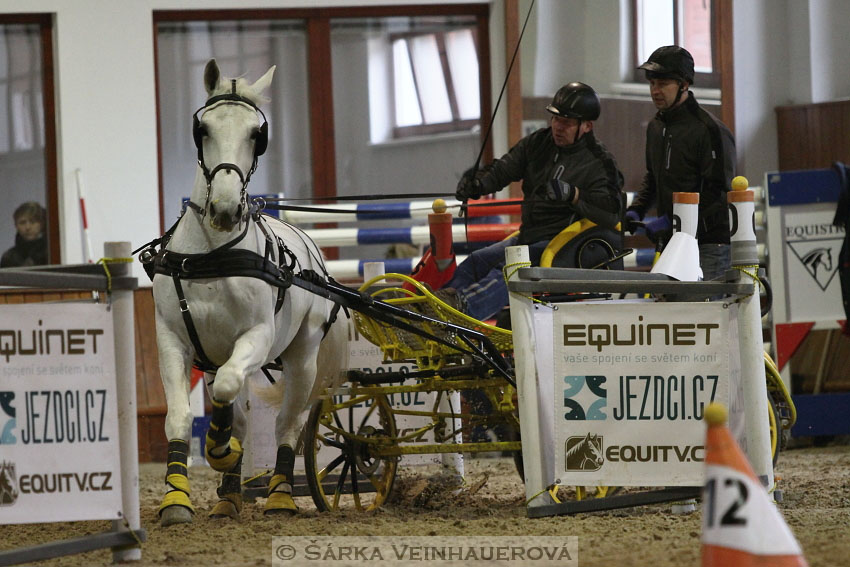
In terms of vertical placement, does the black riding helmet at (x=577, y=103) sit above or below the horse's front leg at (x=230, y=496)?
above

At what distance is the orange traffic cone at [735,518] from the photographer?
291 cm

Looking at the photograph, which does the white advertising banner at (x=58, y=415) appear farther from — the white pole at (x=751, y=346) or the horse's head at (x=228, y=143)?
the white pole at (x=751, y=346)

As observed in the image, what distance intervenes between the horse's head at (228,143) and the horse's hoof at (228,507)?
4.32 ft

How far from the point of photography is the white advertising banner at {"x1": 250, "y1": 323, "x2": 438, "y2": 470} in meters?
6.44

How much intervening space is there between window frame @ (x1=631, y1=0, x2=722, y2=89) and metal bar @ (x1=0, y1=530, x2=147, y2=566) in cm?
795

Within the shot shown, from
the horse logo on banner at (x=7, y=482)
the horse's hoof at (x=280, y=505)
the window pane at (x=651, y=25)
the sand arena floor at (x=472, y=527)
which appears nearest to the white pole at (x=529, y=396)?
the sand arena floor at (x=472, y=527)

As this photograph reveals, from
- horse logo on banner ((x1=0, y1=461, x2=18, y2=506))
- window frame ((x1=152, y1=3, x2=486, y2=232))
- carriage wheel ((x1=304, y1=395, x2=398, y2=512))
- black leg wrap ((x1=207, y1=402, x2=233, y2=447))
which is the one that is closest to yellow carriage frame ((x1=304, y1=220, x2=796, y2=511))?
carriage wheel ((x1=304, y1=395, x2=398, y2=512))

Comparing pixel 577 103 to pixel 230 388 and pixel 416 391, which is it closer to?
pixel 416 391

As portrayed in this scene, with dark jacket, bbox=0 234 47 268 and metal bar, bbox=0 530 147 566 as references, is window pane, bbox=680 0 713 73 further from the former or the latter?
metal bar, bbox=0 530 147 566

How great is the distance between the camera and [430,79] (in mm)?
11352

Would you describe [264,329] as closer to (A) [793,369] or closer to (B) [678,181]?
(B) [678,181]

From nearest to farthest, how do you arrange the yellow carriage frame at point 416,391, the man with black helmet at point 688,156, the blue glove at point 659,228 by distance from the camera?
1. the yellow carriage frame at point 416,391
2. the blue glove at point 659,228
3. the man with black helmet at point 688,156

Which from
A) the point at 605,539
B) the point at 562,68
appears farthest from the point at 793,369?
the point at 605,539

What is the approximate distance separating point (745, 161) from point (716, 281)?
21.1ft
